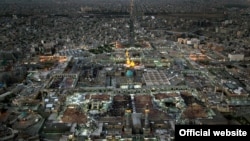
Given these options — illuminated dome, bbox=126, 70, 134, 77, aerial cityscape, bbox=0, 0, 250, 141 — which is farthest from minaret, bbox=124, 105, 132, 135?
illuminated dome, bbox=126, 70, 134, 77

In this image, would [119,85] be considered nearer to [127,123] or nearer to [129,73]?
[129,73]

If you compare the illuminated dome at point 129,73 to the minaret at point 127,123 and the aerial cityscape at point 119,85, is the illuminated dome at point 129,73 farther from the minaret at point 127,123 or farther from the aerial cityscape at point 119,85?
the minaret at point 127,123

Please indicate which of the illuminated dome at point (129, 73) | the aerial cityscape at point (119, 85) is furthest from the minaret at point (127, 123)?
the illuminated dome at point (129, 73)

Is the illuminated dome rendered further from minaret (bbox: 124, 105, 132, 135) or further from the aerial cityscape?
minaret (bbox: 124, 105, 132, 135)

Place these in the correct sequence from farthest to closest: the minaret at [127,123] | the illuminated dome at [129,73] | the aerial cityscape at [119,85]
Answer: the illuminated dome at [129,73]
the aerial cityscape at [119,85]
the minaret at [127,123]

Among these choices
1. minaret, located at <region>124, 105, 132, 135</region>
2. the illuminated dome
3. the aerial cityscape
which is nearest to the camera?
minaret, located at <region>124, 105, 132, 135</region>

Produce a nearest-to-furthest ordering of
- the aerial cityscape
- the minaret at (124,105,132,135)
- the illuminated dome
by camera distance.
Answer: the minaret at (124,105,132,135) → the aerial cityscape → the illuminated dome

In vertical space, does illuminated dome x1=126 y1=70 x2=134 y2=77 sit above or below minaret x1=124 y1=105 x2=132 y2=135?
above

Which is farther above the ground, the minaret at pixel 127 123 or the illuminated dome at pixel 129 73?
the illuminated dome at pixel 129 73

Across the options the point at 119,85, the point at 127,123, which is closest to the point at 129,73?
the point at 119,85
